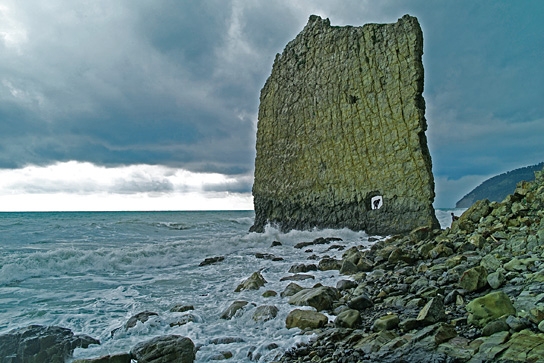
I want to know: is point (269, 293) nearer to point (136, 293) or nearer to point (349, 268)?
point (349, 268)

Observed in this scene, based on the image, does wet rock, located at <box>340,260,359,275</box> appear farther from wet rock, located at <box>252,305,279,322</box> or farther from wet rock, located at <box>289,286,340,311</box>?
wet rock, located at <box>252,305,279,322</box>

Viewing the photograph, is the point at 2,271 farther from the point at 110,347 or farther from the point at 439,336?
the point at 439,336

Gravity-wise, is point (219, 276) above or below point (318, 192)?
below

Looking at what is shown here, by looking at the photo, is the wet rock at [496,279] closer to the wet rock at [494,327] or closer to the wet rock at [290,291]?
the wet rock at [494,327]

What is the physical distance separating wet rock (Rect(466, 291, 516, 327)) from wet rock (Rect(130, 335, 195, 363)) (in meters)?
3.73

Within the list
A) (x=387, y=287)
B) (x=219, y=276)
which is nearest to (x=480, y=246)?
(x=387, y=287)

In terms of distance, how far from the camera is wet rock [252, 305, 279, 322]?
5.99 meters

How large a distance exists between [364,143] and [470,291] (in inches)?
727

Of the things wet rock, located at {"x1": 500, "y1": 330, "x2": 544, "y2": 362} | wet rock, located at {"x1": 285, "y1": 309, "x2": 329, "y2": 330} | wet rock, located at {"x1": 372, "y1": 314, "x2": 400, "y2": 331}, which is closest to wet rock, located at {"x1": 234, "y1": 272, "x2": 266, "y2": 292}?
wet rock, located at {"x1": 285, "y1": 309, "x2": 329, "y2": 330}

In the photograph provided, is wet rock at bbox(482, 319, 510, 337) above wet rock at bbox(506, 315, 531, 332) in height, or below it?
below

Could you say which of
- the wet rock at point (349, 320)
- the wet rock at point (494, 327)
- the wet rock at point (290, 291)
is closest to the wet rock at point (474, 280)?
the wet rock at point (494, 327)

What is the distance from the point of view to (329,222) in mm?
24359

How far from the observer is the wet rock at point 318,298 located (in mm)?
6180

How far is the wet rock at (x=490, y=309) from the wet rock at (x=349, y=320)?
1.57 meters
